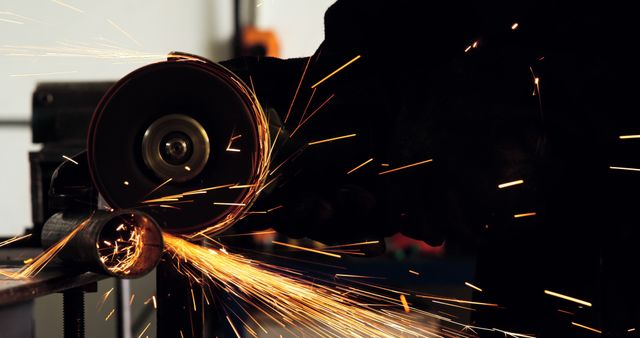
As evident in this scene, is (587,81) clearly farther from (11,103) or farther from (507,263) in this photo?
(11,103)

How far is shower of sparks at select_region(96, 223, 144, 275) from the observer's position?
98 centimetres

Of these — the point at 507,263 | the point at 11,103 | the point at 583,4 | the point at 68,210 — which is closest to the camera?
the point at 68,210

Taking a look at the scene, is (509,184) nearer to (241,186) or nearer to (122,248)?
(241,186)

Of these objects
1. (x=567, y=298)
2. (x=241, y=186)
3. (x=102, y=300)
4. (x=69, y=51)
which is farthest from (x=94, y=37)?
(x=567, y=298)

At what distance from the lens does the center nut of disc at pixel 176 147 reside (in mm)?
1062

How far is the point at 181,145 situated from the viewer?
107cm

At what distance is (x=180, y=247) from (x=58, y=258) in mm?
221

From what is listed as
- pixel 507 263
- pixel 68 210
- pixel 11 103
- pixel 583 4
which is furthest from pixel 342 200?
pixel 11 103

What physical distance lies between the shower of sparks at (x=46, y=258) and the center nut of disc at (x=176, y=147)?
16 centimetres

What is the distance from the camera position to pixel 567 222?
4.17ft

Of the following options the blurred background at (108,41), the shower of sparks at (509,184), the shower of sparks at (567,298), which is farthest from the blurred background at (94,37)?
the shower of sparks at (567,298)

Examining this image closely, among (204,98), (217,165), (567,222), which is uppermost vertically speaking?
(204,98)

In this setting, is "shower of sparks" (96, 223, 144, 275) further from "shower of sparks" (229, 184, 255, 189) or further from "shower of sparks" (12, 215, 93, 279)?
"shower of sparks" (229, 184, 255, 189)

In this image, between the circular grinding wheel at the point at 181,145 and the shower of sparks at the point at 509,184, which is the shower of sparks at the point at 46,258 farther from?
the shower of sparks at the point at 509,184
